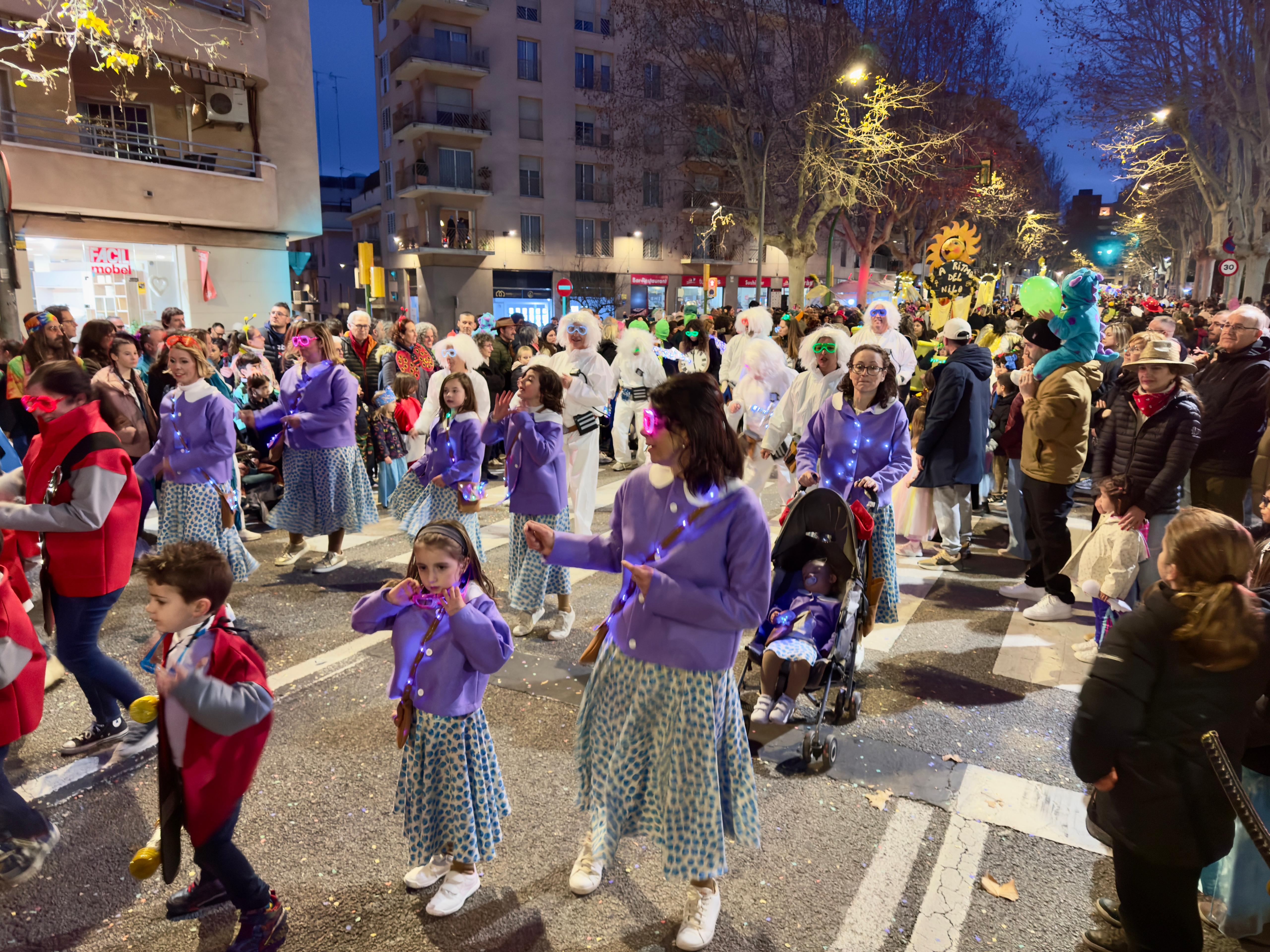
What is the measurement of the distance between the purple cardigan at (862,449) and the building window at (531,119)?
34.7 meters

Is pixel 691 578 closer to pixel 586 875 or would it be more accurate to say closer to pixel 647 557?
pixel 647 557

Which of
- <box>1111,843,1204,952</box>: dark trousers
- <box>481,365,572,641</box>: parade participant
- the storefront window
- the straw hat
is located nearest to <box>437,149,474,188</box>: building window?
the storefront window

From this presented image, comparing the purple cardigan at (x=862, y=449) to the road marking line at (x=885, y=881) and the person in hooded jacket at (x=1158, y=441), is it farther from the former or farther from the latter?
the road marking line at (x=885, y=881)

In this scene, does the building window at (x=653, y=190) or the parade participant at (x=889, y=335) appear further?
the building window at (x=653, y=190)

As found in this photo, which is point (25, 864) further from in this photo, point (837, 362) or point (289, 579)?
point (837, 362)

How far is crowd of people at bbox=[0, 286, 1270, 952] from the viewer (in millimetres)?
2289

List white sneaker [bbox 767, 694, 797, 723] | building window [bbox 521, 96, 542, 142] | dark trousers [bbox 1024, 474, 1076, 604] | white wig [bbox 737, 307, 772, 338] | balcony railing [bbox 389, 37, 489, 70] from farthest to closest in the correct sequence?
building window [bbox 521, 96, 542, 142] → balcony railing [bbox 389, 37, 489, 70] → white wig [bbox 737, 307, 772, 338] → dark trousers [bbox 1024, 474, 1076, 604] → white sneaker [bbox 767, 694, 797, 723]

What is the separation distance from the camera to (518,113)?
1394 inches

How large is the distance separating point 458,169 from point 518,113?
12.5 ft

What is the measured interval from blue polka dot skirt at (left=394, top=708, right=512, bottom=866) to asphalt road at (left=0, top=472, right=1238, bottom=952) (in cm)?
30

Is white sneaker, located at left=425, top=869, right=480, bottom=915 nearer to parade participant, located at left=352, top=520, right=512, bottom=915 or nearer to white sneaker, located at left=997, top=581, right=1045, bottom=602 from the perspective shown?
parade participant, located at left=352, top=520, right=512, bottom=915

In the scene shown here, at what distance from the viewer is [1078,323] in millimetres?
5691

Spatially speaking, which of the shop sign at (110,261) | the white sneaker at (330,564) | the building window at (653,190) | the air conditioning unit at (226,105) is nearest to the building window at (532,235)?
the building window at (653,190)

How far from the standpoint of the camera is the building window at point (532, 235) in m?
36.4
